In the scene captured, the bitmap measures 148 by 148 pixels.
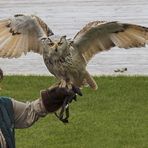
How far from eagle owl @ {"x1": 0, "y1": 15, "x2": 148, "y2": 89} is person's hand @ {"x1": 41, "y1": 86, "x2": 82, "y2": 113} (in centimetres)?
23

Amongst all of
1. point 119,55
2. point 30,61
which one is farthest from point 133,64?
point 30,61

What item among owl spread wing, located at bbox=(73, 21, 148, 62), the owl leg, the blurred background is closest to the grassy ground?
the blurred background

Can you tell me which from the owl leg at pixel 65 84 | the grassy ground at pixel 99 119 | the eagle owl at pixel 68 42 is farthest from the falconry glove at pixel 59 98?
the grassy ground at pixel 99 119

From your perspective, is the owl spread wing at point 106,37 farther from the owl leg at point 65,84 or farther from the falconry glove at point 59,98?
the falconry glove at point 59,98

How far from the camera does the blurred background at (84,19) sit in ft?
39.9

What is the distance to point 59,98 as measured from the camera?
4734 millimetres

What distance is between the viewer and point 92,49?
5836 millimetres

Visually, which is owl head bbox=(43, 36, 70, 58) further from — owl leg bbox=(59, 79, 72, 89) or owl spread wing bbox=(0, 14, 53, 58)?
owl spread wing bbox=(0, 14, 53, 58)

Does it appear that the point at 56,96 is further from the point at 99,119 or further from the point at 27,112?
the point at 99,119

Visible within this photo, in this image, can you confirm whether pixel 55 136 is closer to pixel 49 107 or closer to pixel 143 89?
pixel 143 89

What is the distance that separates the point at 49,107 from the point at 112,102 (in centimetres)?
499

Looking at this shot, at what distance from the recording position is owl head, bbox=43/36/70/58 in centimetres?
507

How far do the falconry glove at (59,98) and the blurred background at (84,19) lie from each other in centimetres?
681

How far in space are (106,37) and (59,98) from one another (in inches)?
45.9
